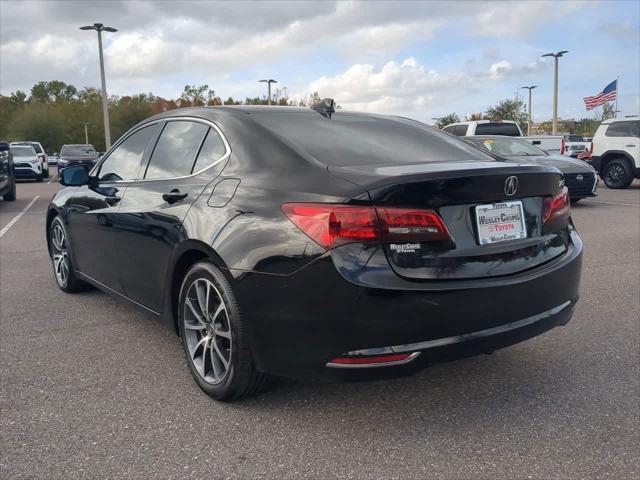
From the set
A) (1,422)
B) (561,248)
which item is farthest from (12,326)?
(561,248)

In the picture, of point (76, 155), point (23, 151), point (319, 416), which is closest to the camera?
point (319, 416)

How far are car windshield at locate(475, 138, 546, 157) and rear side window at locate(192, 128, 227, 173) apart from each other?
31.0 ft

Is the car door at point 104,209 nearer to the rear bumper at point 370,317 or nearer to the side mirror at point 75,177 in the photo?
the side mirror at point 75,177

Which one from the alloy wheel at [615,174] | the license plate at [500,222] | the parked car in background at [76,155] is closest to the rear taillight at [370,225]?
the license plate at [500,222]

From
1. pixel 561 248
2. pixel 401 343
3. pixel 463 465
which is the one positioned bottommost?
pixel 463 465

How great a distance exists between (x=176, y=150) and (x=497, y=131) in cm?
1531

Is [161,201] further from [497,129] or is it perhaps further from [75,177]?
[497,129]

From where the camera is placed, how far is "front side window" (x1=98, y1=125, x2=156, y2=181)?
4.17m

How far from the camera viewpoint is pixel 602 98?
101 feet

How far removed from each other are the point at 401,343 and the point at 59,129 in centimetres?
9486

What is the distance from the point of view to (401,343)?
2570 mm

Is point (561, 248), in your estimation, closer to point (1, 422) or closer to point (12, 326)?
point (1, 422)

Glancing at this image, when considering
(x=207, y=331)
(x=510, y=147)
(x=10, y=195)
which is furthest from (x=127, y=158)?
(x=10, y=195)

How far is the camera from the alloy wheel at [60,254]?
531 cm
